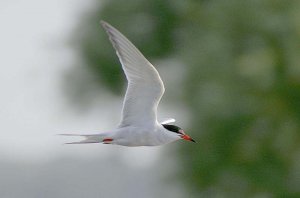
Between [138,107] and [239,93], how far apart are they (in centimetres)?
458

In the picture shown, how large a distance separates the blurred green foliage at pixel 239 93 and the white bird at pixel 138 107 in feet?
13.0

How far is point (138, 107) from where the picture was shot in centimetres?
707

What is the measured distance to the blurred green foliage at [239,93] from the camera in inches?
437

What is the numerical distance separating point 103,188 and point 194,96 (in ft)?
26.7

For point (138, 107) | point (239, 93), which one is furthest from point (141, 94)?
point (239, 93)

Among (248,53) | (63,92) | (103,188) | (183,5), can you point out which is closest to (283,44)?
(248,53)

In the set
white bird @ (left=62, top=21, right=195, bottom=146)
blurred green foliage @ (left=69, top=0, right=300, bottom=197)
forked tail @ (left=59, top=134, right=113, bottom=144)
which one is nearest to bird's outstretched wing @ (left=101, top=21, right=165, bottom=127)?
white bird @ (left=62, top=21, right=195, bottom=146)

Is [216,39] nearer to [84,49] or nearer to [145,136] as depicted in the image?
[84,49]

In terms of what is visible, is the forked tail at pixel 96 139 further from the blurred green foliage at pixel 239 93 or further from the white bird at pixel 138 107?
the blurred green foliage at pixel 239 93

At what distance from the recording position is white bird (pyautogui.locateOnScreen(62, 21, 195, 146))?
6859mm

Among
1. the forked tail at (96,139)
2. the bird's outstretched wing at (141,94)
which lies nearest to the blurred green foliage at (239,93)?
the bird's outstretched wing at (141,94)

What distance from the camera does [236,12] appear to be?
12117mm

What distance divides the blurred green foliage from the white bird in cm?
397

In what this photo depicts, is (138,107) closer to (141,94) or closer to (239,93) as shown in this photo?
(141,94)
